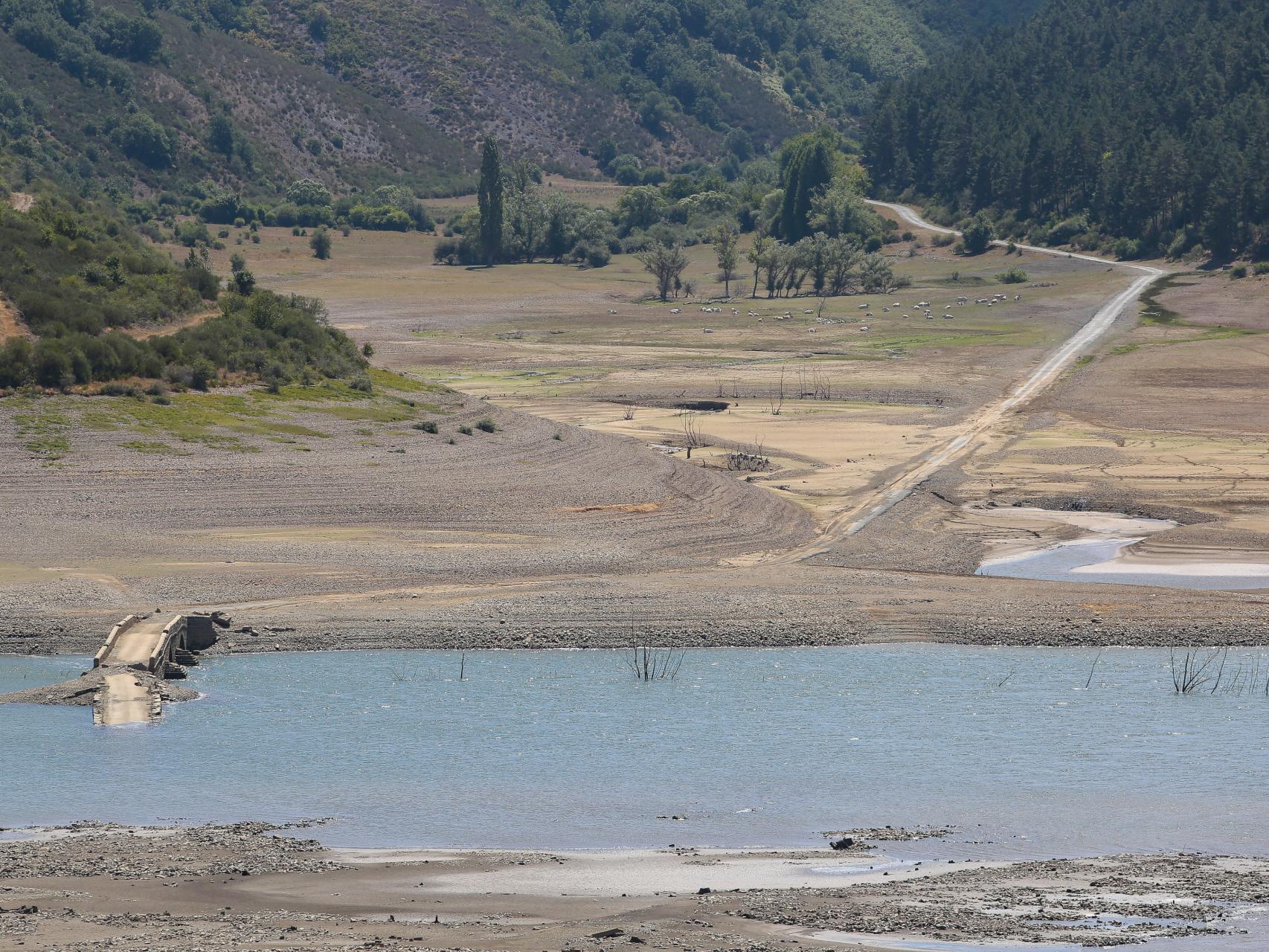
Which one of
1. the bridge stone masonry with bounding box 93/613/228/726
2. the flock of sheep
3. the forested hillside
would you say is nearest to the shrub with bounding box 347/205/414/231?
the forested hillside

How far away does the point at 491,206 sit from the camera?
559 ft

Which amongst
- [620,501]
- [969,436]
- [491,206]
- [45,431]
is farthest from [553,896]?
[491,206]

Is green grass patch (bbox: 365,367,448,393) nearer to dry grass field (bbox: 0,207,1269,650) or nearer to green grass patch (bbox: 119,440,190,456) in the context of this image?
dry grass field (bbox: 0,207,1269,650)

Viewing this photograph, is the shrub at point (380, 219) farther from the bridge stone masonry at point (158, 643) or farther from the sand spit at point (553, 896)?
the sand spit at point (553, 896)

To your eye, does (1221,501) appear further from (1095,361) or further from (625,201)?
(625,201)

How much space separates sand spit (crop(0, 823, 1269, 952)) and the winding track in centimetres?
1996

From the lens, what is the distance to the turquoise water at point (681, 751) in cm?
2136

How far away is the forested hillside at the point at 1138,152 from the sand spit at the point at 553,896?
421ft

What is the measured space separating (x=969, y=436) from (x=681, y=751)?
1461 inches

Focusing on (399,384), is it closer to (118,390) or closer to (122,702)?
(118,390)

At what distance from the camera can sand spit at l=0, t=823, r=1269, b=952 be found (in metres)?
15.4

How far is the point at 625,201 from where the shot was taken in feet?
641

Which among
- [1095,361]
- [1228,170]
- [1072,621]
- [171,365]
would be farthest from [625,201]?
[1072,621]

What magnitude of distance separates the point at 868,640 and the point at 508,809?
39.1ft
